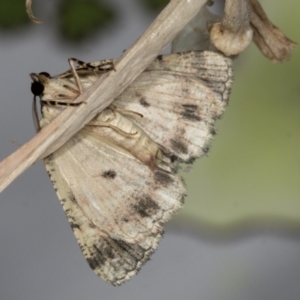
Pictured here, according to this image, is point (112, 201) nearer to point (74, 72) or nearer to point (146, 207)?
point (146, 207)

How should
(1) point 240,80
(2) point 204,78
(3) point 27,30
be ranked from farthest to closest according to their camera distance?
(3) point 27,30 → (1) point 240,80 → (2) point 204,78

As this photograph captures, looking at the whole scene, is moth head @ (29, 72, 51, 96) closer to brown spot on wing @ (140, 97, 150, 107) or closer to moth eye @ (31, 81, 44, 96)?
moth eye @ (31, 81, 44, 96)

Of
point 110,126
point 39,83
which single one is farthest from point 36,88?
point 110,126

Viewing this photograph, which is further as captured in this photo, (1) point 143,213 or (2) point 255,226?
(2) point 255,226

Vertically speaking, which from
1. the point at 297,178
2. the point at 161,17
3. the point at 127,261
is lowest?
the point at 127,261

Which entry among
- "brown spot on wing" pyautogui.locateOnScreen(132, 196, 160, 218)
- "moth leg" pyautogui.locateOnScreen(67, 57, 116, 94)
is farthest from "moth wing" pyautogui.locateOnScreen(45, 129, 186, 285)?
"moth leg" pyautogui.locateOnScreen(67, 57, 116, 94)

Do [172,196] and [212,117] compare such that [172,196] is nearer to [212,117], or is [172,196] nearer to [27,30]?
[212,117]

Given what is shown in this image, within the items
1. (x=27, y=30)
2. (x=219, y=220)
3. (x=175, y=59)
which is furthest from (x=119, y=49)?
(x=175, y=59)

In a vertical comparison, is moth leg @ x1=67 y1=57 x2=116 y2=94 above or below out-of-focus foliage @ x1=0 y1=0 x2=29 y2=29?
below
